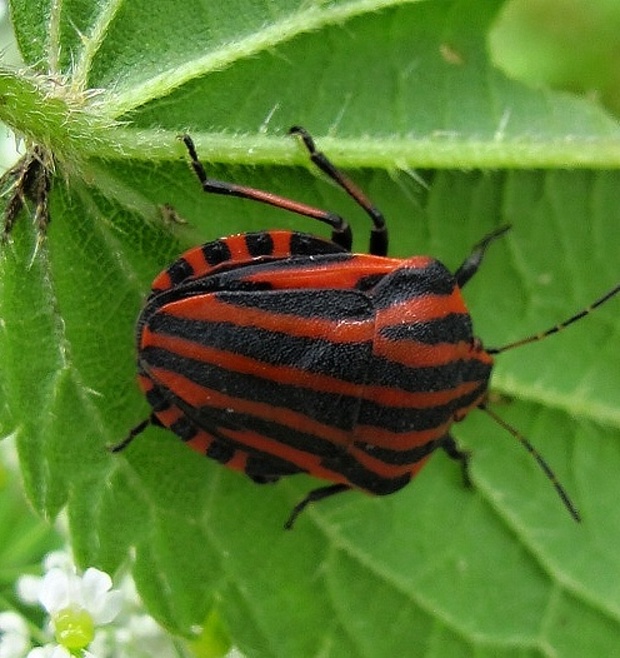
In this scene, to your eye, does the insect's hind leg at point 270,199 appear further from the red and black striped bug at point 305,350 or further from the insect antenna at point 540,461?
the insect antenna at point 540,461

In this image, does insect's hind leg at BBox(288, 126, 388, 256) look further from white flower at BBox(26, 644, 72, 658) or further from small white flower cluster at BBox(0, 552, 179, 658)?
white flower at BBox(26, 644, 72, 658)

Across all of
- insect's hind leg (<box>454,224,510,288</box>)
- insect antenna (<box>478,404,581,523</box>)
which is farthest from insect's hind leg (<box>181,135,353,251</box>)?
insect antenna (<box>478,404,581,523</box>)

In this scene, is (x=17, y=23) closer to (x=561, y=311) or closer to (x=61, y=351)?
(x=61, y=351)

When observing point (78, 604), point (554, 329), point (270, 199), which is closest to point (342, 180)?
point (270, 199)

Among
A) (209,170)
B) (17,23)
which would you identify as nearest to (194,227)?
(209,170)

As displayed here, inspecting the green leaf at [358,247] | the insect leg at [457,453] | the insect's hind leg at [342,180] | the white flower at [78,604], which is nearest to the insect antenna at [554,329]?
the green leaf at [358,247]

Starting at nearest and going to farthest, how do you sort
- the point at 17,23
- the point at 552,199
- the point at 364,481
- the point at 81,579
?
1. the point at 17,23
2. the point at 81,579
3. the point at 364,481
4. the point at 552,199
